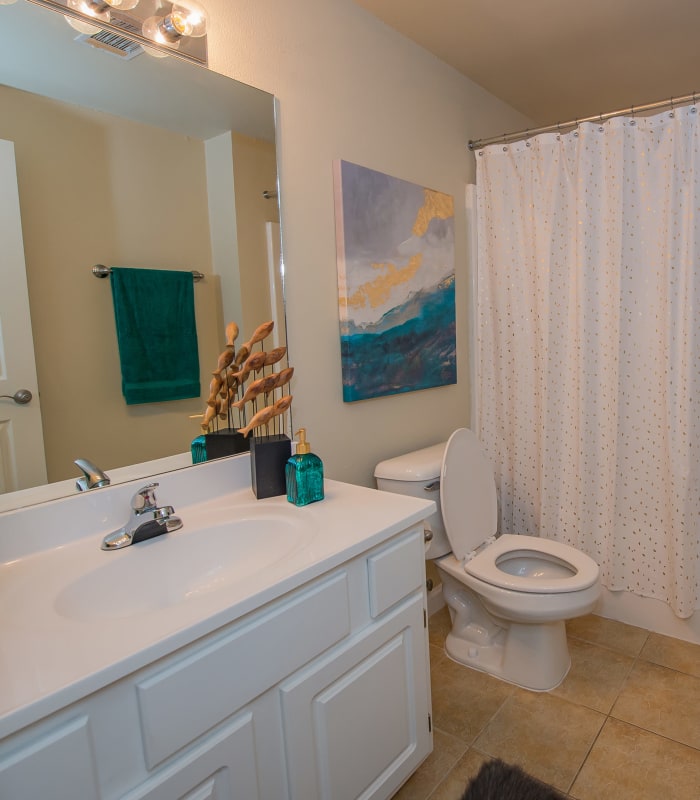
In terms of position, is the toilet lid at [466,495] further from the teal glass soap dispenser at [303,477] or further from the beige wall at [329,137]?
the teal glass soap dispenser at [303,477]

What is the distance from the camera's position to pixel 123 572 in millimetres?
1109

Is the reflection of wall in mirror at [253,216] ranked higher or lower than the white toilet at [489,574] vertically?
higher

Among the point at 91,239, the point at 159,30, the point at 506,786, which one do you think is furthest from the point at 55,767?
the point at 159,30

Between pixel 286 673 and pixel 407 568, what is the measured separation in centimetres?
42

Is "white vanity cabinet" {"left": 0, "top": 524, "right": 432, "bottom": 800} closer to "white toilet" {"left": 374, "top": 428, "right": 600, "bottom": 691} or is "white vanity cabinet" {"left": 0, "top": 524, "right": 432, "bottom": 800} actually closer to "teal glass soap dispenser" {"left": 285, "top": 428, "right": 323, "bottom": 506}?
"teal glass soap dispenser" {"left": 285, "top": 428, "right": 323, "bottom": 506}

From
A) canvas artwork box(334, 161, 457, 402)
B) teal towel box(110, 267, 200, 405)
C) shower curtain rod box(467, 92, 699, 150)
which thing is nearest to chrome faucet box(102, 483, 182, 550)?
teal towel box(110, 267, 200, 405)

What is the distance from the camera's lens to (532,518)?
2422 mm

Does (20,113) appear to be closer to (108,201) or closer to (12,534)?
(108,201)

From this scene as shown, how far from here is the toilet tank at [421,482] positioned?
1929 millimetres

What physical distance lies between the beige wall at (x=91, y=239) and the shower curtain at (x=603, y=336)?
144 centimetres

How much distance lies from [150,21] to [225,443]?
108cm

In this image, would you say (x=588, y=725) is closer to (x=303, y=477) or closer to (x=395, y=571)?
(x=395, y=571)

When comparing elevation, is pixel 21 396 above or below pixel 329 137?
below

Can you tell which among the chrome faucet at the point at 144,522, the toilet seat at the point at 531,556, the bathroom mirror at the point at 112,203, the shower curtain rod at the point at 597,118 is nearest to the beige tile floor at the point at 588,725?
the toilet seat at the point at 531,556
